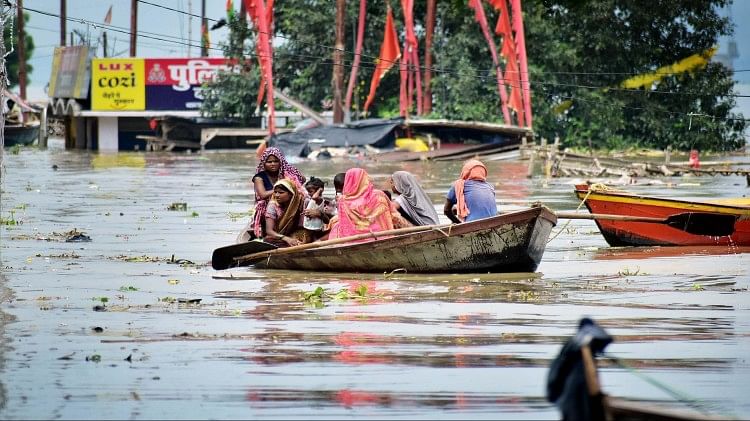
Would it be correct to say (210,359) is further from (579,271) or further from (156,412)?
(579,271)

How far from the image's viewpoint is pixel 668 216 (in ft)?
47.7

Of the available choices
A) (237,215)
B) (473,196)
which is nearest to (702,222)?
(473,196)

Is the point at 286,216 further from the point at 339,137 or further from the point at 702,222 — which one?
the point at 339,137

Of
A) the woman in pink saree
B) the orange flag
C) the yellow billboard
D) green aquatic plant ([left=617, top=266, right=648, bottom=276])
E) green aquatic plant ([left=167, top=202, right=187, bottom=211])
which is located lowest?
green aquatic plant ([left=167, top=202, right=187, bottom=211])

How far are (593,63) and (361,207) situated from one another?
33.6 meters

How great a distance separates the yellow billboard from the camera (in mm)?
49688

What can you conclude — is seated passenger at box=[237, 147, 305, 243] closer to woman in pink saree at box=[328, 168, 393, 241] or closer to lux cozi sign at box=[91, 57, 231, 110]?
woman in pink saree at box=[328, 168, 393, 241]

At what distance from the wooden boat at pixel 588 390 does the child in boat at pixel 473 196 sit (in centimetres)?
728

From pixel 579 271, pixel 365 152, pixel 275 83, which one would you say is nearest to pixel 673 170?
pixel 365 152

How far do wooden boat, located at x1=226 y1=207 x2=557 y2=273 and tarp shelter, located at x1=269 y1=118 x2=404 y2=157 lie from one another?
26.9 m

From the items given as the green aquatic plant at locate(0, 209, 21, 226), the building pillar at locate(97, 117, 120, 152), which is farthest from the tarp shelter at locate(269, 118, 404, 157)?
the green aquatic plant at locate(0, 209, 21, 226)

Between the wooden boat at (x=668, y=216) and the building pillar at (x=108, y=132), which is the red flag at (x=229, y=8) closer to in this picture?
the building pillar at (x=108, y=132)

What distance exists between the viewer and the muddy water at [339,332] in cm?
711

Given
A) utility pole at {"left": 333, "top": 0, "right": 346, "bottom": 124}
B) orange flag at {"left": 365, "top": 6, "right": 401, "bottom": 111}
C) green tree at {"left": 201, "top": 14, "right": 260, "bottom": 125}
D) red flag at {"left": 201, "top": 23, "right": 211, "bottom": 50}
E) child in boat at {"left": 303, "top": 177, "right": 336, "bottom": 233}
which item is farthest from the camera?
green tree at {"left": 201, "top": 14, "right": 260, "bottom": 125}
